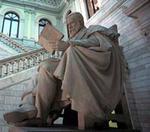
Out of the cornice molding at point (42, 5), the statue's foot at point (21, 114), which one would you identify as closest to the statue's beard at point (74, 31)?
the statue's foot at point (21, 114)

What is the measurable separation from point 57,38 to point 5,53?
766cm

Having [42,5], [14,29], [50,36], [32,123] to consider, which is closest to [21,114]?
[32,123]

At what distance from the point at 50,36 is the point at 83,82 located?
2.25ft

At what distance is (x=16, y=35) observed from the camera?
12.9 m

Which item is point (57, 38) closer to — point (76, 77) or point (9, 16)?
point (76, 77)

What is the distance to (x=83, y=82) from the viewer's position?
1.66 meters

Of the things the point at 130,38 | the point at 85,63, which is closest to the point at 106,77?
the point at 85,63

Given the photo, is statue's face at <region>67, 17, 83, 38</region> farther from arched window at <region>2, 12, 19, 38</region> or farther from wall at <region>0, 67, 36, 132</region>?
arched window at <region>2, 12, 19, 38</region>

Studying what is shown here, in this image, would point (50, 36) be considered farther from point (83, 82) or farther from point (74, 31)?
point (83, 82)

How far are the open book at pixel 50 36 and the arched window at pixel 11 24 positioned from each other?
11295 mm

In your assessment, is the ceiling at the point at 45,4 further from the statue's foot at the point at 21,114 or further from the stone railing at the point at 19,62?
the statue's foot at the point at 21,114

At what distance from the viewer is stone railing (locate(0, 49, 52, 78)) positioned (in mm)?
5172

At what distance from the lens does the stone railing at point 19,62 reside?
204 inches

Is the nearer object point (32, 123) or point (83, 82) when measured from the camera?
point (83, 82)
